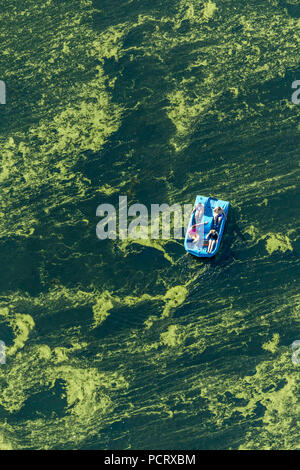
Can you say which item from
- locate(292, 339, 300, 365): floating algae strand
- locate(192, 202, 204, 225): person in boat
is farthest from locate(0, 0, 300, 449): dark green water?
locate(192, 202, 204, 225): person in boat

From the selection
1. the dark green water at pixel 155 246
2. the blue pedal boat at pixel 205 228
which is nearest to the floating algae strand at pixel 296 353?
the dark green water at pixel 155 246

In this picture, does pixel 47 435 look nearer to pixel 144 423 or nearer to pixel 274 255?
pixel 144 423

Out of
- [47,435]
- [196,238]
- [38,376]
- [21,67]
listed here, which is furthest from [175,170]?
[47,435]

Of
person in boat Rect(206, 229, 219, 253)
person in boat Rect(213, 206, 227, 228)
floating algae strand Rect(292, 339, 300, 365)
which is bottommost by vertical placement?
floating algae strand Rect(292, 339, 300, 365)

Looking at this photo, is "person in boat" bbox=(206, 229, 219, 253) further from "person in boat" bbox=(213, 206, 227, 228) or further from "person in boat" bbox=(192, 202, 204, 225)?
"person in boat" bbox=(192, 202, 204, 225)

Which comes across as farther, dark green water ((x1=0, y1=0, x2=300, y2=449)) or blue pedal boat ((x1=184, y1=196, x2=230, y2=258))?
dark green water ((x1=0, y1=0, x2=300, y2=449))

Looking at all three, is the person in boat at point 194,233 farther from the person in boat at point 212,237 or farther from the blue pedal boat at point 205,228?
the person in boat at point 212,237

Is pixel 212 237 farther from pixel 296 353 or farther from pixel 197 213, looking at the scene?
pixel 296 353
